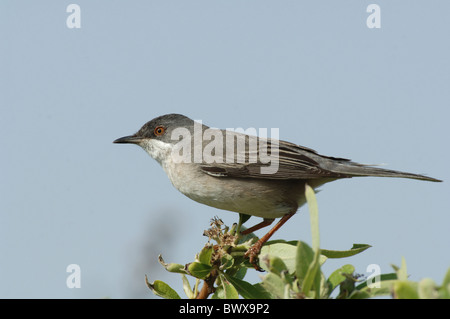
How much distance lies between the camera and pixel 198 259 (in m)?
3.45

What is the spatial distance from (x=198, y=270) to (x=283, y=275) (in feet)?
3.59

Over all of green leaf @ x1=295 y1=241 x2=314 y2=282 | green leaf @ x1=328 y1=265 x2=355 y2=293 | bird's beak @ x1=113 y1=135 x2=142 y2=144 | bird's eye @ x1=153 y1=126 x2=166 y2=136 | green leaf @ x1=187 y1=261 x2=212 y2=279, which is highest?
bird's eye @ x1=153 y1=126 x2=166 y2=136

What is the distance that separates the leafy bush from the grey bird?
77 centimetres

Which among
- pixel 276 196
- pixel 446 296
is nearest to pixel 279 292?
pixel 446 296

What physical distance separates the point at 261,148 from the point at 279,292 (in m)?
2.96

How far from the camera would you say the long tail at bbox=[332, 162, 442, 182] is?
4527 mm

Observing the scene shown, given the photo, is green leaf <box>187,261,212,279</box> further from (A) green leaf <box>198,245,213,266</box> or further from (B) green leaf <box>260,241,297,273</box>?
(B) green leaf <box>260,241,297,273</box>

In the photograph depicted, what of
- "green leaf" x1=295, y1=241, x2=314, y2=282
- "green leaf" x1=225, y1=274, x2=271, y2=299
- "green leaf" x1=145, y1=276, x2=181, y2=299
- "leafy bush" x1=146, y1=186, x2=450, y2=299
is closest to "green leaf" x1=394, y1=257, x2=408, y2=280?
"leafy bush" x1=146, y1=186, x2=450, y2=299

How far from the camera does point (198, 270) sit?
344cm

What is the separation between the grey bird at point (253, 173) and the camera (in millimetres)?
4949

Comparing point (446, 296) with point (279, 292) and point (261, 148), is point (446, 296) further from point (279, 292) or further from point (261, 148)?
point (261, 148)

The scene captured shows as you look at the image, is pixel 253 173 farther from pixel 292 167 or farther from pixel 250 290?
pixel 250 290

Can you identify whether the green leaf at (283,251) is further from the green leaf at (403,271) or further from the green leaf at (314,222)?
the green leaf at (403,271)

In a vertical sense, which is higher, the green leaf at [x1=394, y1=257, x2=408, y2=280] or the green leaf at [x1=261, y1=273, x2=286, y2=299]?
the green leaf at [x1=394, y1=257, x2=408, y2=280]
